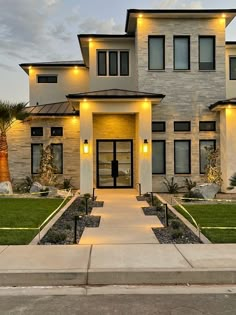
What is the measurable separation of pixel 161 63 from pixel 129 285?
1642 centimetres

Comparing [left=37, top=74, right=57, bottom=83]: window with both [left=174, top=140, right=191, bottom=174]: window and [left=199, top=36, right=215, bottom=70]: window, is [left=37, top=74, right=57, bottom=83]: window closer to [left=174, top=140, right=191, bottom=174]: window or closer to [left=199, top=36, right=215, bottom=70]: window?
[left=199, top=36, right=215, bottom=70]: window

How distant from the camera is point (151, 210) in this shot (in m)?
14.4

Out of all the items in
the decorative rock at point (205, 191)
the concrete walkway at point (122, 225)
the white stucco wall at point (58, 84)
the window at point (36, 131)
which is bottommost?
the concrete walkway at point (122, 225)

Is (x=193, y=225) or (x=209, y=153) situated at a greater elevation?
(x=209, y=153)

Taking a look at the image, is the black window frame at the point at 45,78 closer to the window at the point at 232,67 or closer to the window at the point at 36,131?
the window at the point at 36,131

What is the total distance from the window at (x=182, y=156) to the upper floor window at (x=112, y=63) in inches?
199

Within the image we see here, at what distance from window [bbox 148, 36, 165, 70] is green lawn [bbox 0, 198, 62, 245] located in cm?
892

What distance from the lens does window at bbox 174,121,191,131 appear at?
21.1 m

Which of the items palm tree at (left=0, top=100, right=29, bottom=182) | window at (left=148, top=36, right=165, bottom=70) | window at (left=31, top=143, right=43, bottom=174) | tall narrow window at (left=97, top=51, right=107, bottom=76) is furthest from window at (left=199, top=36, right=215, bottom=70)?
window at (left=31, top=143, right=43, bottom=174)

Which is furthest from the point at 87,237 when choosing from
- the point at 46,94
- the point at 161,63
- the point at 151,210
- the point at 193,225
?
the point at 46,94

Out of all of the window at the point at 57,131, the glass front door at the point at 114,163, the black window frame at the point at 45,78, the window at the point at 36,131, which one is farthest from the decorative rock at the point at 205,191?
the black window frame at the point at 45,78

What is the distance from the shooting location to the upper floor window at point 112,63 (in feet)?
74.0

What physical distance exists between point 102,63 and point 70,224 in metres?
13.2

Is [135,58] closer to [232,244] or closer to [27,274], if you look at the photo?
[232,244]
